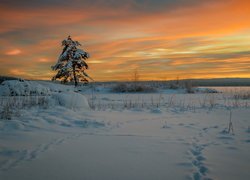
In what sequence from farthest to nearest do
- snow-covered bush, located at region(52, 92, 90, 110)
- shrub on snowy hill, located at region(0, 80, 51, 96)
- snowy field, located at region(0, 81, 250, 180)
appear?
shrub on snowy hill, located at region(0, 80, 51, 96)
snow-covered bush, located at region(52, 92, 90, 110)
snowy field, located at region(0, 81, 250, 180)

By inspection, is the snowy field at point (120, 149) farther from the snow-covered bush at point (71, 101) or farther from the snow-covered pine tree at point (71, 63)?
the snow-covered pine tree at point (71, 63)

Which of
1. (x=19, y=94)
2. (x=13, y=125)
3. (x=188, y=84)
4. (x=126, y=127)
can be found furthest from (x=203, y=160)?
(x=188, y=84)

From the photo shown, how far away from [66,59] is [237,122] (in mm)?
22432

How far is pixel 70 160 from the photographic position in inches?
124

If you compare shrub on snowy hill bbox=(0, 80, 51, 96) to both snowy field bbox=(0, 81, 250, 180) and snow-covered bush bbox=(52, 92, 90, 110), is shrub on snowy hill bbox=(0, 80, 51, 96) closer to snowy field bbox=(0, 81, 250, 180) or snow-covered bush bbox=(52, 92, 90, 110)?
snow-covered bush bbox=(52, 92, 90, 110)

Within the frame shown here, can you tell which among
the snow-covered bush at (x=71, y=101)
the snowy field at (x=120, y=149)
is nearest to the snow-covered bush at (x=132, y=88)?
the snow-covered bush at (x=71, y=101)

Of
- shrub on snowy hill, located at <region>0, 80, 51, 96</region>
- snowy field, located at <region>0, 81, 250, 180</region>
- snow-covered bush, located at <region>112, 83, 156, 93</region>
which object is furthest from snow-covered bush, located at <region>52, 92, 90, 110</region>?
snow-covered bush, located at <region>112, 83, 156, 93</region>

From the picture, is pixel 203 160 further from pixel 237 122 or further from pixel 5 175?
pixel 237 122

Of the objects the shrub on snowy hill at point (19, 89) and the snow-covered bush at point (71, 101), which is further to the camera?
the shrub on snowy hill at point (19, 89)

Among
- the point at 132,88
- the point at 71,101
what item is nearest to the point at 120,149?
the point at 71,101

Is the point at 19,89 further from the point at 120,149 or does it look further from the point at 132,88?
the point at 120,149

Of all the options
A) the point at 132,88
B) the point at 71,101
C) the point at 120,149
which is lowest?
the point at 120,149

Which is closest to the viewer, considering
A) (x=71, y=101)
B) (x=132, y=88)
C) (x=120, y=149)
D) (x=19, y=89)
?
(x=120, y=149)

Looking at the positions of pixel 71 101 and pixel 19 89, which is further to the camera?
pixel 19 89
